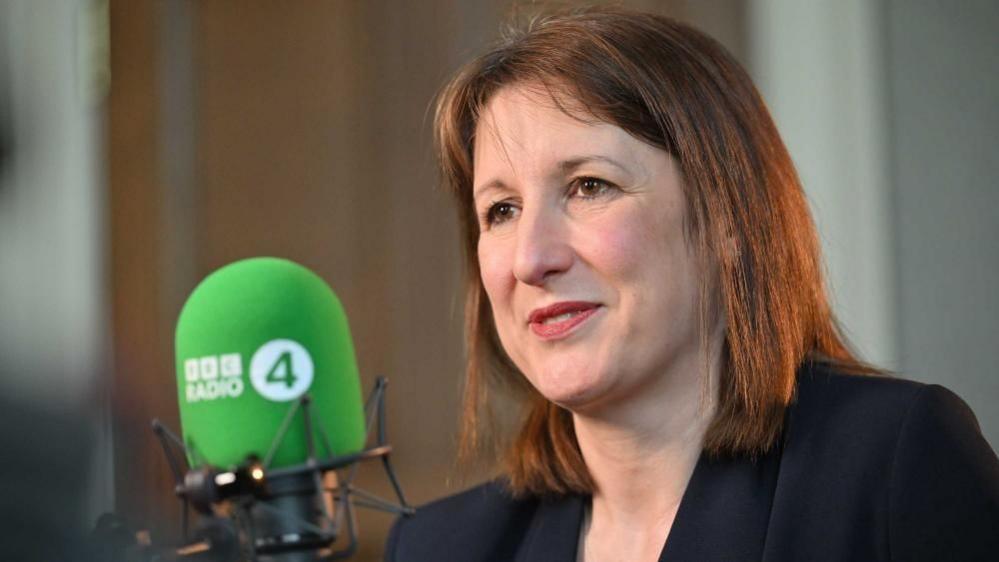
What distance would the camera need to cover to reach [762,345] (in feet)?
7.22

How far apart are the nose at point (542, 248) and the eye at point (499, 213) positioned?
134 mm

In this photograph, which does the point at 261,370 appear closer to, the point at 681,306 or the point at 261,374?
the point at 261,374

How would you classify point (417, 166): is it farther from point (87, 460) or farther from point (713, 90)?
point (87, 460)

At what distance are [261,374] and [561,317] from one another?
0.54m

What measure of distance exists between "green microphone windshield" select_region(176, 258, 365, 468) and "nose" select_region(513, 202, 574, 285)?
0.35m

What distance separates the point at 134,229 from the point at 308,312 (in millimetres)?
2929

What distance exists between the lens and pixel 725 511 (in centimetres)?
218

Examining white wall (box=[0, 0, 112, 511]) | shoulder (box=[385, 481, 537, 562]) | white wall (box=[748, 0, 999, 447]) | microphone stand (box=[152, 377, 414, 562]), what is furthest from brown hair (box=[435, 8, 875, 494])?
white wall (box=[0, 0, 112, 511])

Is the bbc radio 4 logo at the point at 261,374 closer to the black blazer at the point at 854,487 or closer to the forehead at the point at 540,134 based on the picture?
the forehead at the point at 540,134

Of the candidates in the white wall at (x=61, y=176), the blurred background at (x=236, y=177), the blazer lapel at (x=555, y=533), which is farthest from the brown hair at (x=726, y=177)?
the white wall at (x=61, y=176)

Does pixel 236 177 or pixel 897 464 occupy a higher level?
pixel 236 177

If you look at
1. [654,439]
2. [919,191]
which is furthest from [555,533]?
[919,191]

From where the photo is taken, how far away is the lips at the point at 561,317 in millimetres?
2219

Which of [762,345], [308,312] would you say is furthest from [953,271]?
[308,312]
